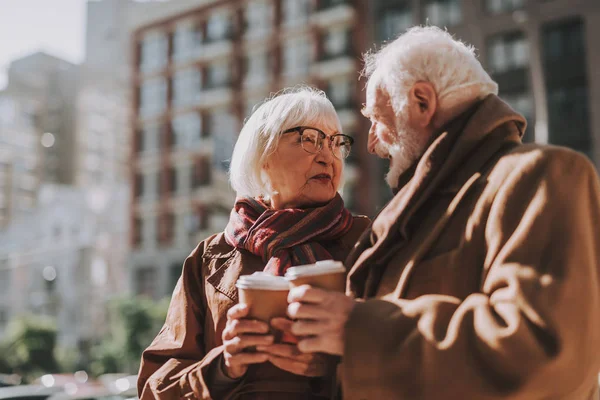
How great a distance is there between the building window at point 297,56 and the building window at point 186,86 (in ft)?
15.0

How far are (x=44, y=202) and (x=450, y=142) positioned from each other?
40821mm

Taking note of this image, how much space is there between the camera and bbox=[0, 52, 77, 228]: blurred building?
48.7 metres

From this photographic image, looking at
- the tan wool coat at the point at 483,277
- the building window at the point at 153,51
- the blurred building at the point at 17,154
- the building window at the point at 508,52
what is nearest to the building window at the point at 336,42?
the building window at the point at 508,52

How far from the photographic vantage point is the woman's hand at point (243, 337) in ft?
5.54

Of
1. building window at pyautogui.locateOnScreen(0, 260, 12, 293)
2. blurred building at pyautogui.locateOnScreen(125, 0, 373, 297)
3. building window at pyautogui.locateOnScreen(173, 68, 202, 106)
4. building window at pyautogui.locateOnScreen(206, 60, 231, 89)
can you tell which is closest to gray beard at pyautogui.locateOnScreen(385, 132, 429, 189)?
blurred building at pyautogui.locateOnScreen(125, 0, 373, 297)

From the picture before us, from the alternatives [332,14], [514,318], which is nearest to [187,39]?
[332,14]

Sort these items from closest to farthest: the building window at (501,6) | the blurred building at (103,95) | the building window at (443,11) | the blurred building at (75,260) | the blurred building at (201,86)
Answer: the building window at (501,6) → the building window at (443,11) → the blurred building at (201,86) → the blurred building at (75,260) → the blurred building at (103,95)

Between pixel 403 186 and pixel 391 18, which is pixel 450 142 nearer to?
pixel 403 186

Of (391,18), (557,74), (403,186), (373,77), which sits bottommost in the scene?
(403,186)

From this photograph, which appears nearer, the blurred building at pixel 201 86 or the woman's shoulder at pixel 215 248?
the woman's shoulder at pixel 215 248

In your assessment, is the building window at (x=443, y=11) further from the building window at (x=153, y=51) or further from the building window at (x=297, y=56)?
the building window at (x=153, y=51)

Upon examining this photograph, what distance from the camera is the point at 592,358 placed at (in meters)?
1.46

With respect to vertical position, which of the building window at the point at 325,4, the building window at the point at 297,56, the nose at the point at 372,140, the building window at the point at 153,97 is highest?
the building window at the point at 325,4

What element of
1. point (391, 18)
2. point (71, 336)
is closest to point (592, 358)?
point (391, 18)
